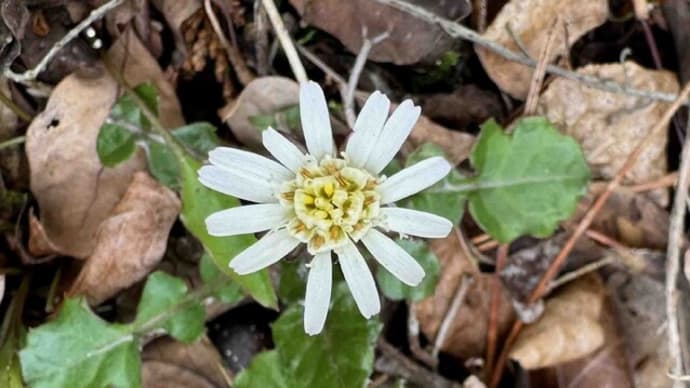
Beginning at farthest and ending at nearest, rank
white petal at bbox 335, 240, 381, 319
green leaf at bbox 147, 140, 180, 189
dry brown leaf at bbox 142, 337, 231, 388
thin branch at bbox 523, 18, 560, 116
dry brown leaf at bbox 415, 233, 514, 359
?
dry brown leaf at bbox 415, 233, 514, 359
thin branch at bbox 523, 18, 560, 116
dry brown leaf at bbox 142, 337, 231, 388
green leaf at bbox 147, 140, 180, 189
white petal at bbox 335, 240, 381, 319

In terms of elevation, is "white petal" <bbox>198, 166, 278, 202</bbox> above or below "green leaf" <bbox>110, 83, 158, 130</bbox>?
above

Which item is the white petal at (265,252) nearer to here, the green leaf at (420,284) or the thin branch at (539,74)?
the green leaf at (420,284)

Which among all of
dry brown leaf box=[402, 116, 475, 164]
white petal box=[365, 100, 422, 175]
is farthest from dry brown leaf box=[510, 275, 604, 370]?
white petal box=[365, 100, 422, 175]

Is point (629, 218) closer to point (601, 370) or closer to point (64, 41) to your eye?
point (601, 370)

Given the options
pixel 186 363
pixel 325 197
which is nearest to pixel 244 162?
pixel 325 197

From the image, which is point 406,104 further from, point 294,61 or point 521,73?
point 521,73

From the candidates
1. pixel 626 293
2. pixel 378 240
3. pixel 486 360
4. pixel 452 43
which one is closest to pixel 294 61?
pixel 452 43

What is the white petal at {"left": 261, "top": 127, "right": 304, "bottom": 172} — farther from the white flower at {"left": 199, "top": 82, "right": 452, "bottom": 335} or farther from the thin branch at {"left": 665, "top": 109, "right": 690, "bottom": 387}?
the thin branch at {"left": 665, "top": 109, "right": 690, "bottom": 387}
